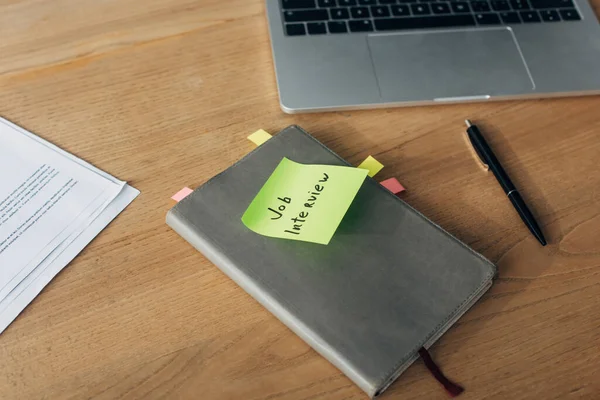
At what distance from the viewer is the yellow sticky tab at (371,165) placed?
68cm

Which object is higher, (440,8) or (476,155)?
(440,8)

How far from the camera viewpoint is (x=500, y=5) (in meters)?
0.82

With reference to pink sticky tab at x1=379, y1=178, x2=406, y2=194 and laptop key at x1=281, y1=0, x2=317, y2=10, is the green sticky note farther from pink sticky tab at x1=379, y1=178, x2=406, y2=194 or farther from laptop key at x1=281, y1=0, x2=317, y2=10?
laptop key at x1=281, y1=0, x2=317, y2=10

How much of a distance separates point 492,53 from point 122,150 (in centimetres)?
48

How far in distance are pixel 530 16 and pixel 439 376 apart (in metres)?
0.53

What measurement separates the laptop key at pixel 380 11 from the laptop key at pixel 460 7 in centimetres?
9

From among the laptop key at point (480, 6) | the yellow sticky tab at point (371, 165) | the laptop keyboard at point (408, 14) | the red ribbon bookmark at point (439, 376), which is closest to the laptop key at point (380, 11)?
the laptop keyboard at point (408, 14)

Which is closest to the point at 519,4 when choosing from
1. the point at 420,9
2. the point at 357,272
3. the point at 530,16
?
the point at 530,16

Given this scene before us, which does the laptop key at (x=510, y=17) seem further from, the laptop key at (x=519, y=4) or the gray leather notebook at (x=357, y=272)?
the gray leather notebook at (x=357, y=272)

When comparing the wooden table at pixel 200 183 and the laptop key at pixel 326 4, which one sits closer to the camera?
the wooden table at pixel 200 183

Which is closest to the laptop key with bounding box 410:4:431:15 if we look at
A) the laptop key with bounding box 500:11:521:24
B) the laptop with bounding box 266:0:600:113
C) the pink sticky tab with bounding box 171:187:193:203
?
the laptop with bounding box 266:0:600:113

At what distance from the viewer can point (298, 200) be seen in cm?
61

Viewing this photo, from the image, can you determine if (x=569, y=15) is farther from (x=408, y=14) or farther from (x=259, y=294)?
(x=259, y=294)

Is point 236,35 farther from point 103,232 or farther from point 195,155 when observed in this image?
point 103,232
